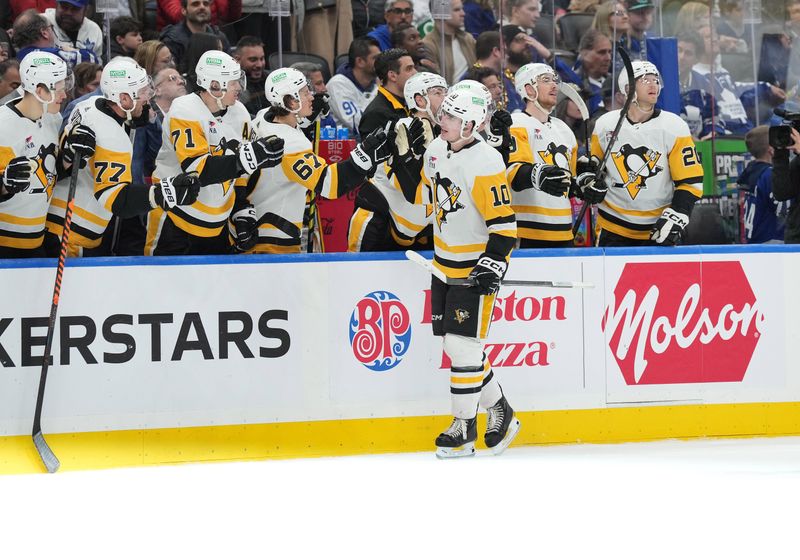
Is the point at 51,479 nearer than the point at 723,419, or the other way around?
the point at 51,479

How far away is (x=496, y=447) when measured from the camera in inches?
223

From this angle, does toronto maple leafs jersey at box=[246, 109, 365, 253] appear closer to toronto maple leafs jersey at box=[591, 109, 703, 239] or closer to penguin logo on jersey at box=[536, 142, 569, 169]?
penguin logo on jersey at box=[536, 142, 569, 169]

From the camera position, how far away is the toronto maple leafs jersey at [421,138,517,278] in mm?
5398

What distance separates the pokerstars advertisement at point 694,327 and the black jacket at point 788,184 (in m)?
0.46

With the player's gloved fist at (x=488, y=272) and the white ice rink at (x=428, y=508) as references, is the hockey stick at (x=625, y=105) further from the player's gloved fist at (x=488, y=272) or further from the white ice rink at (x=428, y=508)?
the white ice rink at (x=428, y=508)

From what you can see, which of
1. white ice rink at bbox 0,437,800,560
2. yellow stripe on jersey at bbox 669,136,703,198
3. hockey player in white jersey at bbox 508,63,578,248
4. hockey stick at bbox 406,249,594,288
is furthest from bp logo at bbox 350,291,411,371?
yellow stripe on jersey at bbox 669,136,703,198

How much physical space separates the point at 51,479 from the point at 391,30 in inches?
148

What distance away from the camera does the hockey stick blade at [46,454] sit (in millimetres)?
5215

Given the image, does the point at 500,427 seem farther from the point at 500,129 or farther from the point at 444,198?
the point at 500,129

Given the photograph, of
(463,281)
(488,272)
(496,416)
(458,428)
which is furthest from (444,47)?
(458,428)

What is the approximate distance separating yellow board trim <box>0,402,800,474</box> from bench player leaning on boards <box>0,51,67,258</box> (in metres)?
0.90

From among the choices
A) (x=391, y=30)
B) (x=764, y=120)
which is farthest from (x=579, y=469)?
(x=764, y=120)

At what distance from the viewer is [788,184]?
6.59 m

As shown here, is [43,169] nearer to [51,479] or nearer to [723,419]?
[51,479]
